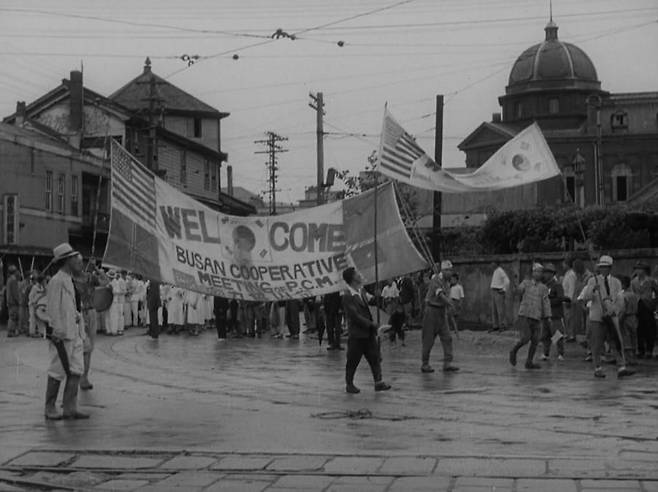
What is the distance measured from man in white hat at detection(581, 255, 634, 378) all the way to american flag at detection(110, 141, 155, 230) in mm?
6895

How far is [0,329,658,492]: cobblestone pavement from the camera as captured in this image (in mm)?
9445

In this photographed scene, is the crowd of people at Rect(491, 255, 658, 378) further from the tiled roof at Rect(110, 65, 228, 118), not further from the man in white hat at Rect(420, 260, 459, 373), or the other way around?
the tiled roof at Rect(110, 65, 228, 118)

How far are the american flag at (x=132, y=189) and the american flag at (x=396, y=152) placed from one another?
12.8 feet

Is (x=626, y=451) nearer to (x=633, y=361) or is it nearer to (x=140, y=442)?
(x=140, y=442)

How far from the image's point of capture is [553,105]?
353ft

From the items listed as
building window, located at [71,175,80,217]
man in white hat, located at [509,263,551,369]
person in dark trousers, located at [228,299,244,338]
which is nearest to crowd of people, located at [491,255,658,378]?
man in white hat, located at [509,263,551,369]

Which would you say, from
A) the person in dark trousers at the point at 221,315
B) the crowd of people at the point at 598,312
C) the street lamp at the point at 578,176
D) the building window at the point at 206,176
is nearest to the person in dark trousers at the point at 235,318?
the person in dark trousers at the point at 221,315

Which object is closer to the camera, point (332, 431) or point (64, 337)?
point (332, 431)

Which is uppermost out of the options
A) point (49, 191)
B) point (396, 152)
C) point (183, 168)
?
point (183, 168)

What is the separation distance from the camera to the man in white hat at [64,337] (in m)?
13.1

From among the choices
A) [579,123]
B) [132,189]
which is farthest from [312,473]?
[579,123]

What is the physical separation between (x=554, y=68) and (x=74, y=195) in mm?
58178

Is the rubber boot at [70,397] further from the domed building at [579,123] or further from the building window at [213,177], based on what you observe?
the domed building at [579,123]

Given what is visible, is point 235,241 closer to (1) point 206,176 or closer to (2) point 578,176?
(1) point 206,176
